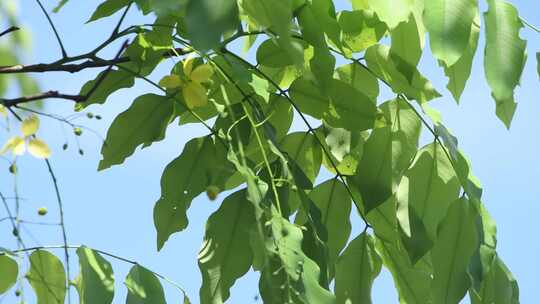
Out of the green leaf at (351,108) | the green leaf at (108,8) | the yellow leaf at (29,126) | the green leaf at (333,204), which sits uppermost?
the green leaf at (108,8)

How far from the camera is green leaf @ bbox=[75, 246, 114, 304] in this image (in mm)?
1040

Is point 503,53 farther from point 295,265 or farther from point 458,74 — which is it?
A: point 295,265

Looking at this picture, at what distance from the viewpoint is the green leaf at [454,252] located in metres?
1.10

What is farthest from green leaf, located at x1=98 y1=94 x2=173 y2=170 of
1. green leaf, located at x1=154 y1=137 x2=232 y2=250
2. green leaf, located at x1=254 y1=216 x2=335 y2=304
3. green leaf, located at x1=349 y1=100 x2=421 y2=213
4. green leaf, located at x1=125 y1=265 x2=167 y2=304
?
green leaf, located at x1=254 y1=216 x2=335 y2=304

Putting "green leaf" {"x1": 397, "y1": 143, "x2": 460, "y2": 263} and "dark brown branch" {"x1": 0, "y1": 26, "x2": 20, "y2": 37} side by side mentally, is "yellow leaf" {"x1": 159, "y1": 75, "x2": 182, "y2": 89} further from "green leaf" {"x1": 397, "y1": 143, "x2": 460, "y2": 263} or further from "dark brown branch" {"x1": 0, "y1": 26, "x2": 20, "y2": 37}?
"green leaf" {"x1": 397, "y1": 143, "x2": 460, "y2": 263}

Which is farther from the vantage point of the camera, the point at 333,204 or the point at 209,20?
the point at 333,204

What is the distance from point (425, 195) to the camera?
3.67 feet

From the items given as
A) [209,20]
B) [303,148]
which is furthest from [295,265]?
[303,148]

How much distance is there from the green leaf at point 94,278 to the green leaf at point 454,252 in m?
0.37

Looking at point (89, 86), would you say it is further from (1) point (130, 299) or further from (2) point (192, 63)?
(1) point (130, 299)

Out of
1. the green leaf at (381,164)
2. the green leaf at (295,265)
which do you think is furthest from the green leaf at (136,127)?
the green leaf at (295,265)

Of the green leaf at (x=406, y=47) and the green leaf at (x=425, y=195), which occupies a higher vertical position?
the green leaf at (x=406, y=47)

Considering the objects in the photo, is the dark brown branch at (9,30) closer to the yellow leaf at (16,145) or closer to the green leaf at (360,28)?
the yellow leaf at (16,145)

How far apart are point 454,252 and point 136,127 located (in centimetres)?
41
